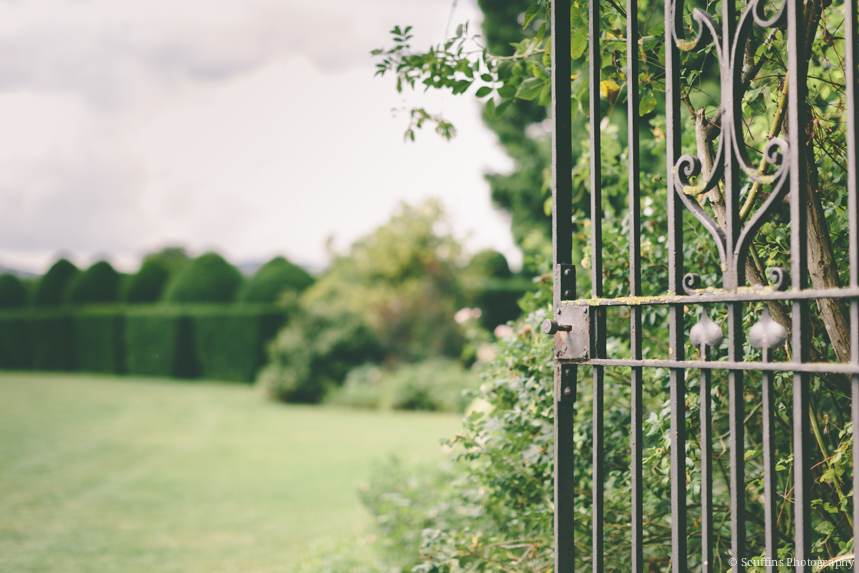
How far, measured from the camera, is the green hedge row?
1683 cm

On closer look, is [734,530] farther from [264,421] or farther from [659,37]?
[264,421]

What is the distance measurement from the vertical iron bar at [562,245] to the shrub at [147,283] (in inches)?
870

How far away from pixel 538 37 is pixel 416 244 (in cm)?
1286

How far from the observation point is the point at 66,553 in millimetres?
4289

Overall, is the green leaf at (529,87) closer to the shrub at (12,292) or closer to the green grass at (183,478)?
the green grass at (183,478)

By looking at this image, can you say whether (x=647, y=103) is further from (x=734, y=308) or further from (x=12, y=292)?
(x=12, y=292)

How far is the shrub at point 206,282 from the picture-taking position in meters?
19.2

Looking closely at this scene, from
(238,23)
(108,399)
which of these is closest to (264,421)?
(108,399)

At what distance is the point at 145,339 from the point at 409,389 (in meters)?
10.6

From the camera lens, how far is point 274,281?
60.4ft

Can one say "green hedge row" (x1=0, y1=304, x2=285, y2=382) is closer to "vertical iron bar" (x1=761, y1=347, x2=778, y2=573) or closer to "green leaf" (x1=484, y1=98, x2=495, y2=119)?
"green leaf" (x1=484, y1=98, x2=495, y2=119)

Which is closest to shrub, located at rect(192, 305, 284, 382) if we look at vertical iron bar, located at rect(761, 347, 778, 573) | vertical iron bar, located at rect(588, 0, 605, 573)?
vertical iron bar, located at rect(588, 0, 605, 573)

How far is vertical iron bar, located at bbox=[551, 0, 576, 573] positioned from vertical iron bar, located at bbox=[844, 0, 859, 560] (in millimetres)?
647

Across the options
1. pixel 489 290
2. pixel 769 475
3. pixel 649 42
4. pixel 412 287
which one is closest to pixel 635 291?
pixel 769 475
